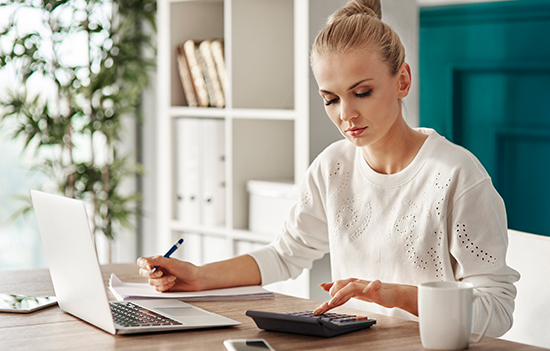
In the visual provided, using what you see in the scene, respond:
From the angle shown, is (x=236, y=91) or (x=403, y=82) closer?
(x=403, y=82)

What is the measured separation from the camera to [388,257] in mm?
1457

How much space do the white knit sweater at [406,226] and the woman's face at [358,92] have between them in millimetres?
127

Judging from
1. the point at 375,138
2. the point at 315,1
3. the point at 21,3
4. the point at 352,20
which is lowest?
the point at 375,138

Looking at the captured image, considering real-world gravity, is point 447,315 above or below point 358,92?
below

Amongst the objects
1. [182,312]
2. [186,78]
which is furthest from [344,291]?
[186,78]

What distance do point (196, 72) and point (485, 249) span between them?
1808 mm

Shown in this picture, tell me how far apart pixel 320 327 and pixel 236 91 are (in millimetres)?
1671

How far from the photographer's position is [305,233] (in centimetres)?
165

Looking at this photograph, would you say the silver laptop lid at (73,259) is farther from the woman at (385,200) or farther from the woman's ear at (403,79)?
the woman's ear at (403,79)

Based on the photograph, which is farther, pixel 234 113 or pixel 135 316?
pixel 234 113

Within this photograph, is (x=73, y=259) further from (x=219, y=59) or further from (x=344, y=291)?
(x=219, y=59)

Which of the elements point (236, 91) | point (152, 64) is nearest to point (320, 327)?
point (236, 91)

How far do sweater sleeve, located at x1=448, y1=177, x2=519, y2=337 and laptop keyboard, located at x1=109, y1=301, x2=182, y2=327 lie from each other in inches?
22.0

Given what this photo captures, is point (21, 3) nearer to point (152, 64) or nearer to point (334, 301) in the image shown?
point (152, 64)
